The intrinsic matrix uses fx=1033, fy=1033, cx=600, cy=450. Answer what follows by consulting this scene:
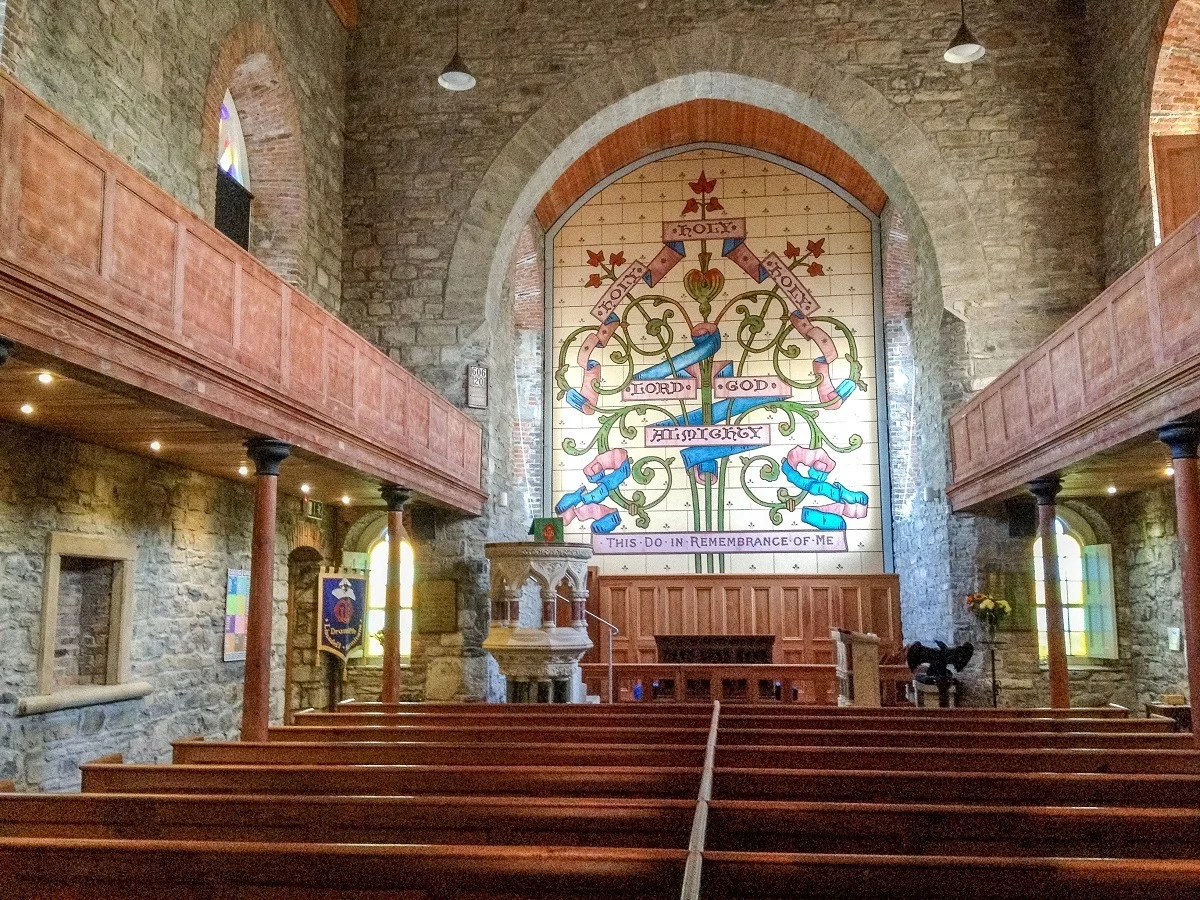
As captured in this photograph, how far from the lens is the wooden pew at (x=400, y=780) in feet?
15.1

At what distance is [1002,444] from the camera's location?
10.6 metres

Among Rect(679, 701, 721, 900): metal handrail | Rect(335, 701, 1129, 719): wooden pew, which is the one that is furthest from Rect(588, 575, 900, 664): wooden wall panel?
Rect(679, 701, 721, 900): metal handrail

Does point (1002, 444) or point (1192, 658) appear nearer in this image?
point (1192, 658)

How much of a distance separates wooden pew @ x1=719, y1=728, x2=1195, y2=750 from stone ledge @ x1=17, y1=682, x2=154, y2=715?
16.2ft

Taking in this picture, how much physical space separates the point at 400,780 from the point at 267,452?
3544 millimetres

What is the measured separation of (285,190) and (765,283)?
818cm

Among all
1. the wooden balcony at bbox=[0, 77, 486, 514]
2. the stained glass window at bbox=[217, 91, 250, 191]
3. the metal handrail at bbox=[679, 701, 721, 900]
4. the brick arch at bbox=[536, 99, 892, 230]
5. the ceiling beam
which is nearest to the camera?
the metal handrail at bbox=[679, 701, 721, 900]

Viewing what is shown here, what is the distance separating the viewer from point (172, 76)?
31.1ft

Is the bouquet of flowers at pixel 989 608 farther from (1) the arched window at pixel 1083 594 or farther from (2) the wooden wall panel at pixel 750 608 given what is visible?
(2) the wooden wall panel at pixel 750 608

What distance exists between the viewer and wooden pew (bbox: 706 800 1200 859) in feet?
12.6

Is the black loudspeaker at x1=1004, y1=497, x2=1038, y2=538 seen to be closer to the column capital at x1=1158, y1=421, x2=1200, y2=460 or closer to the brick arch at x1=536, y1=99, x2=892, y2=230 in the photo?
the column capital at x1=1158, y1=421, x2=1200, y2=460

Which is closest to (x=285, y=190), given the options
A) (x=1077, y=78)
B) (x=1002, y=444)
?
(x=1002, y=444)

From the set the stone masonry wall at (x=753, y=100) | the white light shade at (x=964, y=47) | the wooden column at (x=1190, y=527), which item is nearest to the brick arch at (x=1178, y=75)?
the stone masonry wall at (x=753, y=100)

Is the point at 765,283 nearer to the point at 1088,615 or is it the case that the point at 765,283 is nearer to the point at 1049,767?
the point at 1088,615
